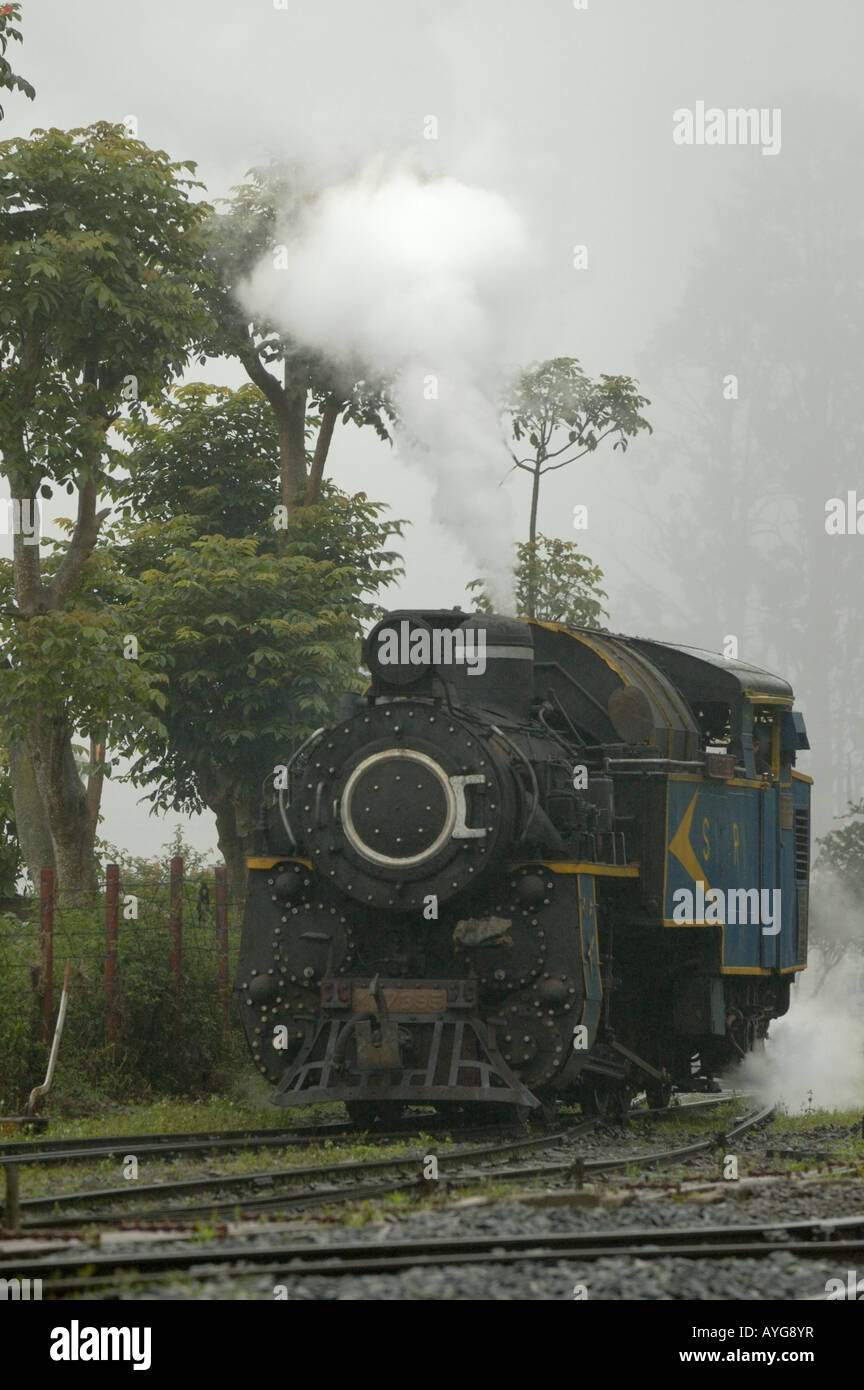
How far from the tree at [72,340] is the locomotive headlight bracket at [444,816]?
4670mm

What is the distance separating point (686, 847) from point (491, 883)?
5.90 feet

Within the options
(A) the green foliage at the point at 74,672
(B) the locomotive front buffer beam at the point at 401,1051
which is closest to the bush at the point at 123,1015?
(A) the green foliage at the point at 74,672

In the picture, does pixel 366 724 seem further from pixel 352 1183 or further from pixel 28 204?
pixel 28 204

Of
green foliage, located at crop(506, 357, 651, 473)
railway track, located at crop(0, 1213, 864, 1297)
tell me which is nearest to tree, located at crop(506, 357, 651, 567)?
green foliage, located at crop(506, 357, 651, 473)

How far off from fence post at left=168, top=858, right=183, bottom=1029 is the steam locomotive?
3.15m

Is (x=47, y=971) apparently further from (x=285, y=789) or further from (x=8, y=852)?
(x=8, y=852)

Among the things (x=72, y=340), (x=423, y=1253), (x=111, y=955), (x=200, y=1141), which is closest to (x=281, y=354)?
(x=72, y=340)

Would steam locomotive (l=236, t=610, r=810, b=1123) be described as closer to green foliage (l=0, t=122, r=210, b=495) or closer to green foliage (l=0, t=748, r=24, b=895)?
green foliage (l=0, t=122, r=210, b=495)

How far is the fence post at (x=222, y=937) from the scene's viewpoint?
51.3 feet

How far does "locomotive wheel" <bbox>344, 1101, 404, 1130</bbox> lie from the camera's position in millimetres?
11781

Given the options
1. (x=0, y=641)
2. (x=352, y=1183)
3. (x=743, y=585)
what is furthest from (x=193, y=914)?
(x=743, y=585)

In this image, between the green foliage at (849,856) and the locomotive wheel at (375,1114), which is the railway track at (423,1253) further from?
the green foliage at (849,856)

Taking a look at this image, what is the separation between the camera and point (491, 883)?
11.7 metres

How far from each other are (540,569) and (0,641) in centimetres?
919
